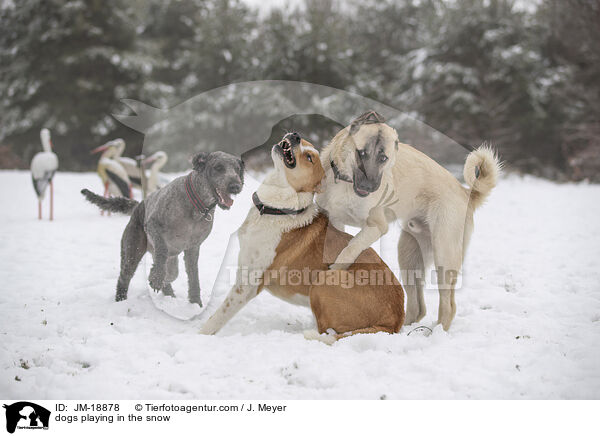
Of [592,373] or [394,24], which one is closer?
[592,373]

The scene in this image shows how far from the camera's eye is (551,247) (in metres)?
6.71

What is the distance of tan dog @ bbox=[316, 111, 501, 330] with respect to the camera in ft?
9.20

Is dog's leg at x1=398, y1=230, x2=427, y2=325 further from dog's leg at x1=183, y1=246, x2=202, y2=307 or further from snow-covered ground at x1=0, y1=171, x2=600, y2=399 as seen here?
dog's leg at x1=183, y1=246, x2=202, y2=307

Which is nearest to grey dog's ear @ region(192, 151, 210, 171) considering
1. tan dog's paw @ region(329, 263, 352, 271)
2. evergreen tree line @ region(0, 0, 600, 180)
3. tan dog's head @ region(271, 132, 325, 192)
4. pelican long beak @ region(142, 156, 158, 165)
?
pelican long beak @ region(142, 156, 158, 165)

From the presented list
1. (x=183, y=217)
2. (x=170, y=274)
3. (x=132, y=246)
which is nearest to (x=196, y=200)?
(x=183, y=217)

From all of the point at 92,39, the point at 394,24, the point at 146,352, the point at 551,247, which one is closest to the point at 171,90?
the point at 92,39

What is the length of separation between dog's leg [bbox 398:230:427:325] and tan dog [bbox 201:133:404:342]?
457mm

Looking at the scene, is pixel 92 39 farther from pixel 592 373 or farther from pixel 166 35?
pixel 592 373

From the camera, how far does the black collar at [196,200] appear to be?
334 cm

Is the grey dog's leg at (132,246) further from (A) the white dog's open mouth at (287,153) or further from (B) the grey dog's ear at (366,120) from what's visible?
(B) the grey dog's ear at (366,120)

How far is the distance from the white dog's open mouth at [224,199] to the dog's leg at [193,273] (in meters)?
0.50

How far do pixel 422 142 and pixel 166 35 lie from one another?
19.6 m

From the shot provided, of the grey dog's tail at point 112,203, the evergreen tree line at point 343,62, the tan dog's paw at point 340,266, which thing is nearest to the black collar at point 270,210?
the tan dog's paw at point 340,266
